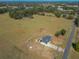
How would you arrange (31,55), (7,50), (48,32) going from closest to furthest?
(31,55) → (7,50) → (48,32)

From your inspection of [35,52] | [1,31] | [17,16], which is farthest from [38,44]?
[17,16]

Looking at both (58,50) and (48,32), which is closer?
(58,50)

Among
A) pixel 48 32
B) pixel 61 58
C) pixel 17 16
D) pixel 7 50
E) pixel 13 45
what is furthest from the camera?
pixel 17 16

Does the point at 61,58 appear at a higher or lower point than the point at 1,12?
higher

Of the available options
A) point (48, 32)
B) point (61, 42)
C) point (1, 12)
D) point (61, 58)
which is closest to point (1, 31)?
point (48, 32)

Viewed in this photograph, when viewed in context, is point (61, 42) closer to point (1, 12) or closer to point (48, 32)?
point (48, 32)

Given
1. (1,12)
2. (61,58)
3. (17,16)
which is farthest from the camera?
(1,12)

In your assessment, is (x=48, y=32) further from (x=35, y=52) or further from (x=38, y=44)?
(x=35, y=52)

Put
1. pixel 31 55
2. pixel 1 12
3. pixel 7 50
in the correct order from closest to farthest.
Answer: pixel 31 55
pixel 7 50
pixel 1 12

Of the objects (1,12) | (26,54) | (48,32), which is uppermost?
(26,54)
